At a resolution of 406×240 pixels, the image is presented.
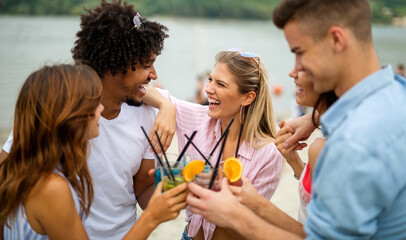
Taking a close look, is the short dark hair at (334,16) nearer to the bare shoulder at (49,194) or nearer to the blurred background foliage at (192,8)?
the bare shoulder at (49,194)

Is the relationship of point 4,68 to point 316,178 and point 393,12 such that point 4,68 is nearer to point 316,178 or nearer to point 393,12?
point 316,178

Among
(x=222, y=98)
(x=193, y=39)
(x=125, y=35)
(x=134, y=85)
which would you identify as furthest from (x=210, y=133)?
(x=193, y=39)

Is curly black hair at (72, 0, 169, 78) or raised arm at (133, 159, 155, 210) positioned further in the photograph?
raised arm at (133, 159, 155, 210)

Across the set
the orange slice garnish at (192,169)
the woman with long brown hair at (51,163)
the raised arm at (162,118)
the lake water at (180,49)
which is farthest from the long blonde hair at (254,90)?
the lake water at (180,49)

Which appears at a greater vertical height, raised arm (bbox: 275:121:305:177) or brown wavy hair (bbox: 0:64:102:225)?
brown wavy hair (bbox: 0:64:102:225)

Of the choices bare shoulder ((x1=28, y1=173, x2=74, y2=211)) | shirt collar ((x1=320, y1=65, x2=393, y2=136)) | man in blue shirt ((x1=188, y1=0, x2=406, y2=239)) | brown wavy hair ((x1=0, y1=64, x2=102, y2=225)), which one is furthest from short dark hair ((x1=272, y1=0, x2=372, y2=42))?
bare shoulder ((x1=28, y1=173, x2=74, y2=211))

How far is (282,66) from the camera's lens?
3488 centimetres

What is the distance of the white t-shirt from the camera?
2.34 metres

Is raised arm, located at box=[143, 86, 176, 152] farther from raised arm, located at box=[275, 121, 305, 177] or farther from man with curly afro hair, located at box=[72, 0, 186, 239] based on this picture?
A: raised arm, located at box=[275, 121, 305, 177]

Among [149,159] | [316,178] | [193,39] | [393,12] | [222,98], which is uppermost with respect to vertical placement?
[316,178]

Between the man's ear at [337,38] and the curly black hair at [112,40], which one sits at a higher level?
the man's ear at [337,38]

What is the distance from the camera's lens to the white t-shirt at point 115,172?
7.68 feet

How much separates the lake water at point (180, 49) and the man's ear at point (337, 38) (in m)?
16.1

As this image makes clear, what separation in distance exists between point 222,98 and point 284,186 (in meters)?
4.74
